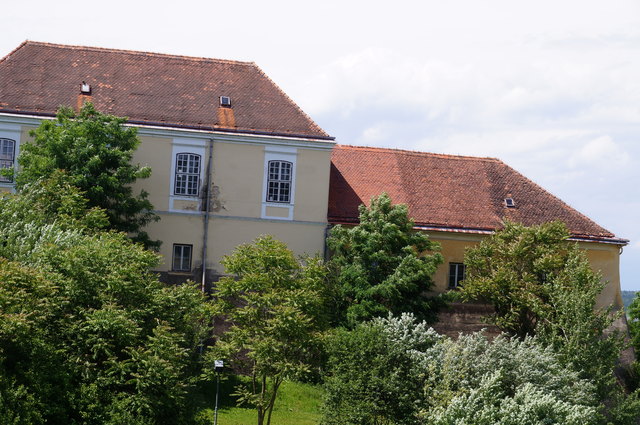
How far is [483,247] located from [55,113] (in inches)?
610

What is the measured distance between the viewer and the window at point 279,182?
1432 inches

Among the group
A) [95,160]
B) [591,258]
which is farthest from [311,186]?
[591,258]

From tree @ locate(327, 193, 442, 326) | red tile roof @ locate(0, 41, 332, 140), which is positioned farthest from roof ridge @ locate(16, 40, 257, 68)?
tree @ locate(327, 193, 442, 326)

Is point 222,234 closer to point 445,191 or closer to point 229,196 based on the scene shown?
point 229,196

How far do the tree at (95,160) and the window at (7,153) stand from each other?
133 centimetres

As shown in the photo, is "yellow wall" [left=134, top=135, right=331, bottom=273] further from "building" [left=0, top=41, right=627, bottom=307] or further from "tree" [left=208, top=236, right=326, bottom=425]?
"tree" [left=208, top=236, right=326, bottom=425]

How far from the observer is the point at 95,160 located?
32.1 m

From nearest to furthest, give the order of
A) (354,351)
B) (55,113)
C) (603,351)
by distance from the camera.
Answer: (354,351), (603,351), (55,113)

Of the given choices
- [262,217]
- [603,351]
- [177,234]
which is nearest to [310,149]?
[262,217]

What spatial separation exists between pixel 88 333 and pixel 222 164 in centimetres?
1273

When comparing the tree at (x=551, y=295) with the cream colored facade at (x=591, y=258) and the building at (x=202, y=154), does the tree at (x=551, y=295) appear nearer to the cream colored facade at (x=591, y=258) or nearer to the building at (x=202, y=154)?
the cream colored facade at (x=591, y=258)

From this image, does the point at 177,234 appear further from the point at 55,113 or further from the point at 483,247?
the point at 483,247

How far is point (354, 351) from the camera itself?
27531 millimetres

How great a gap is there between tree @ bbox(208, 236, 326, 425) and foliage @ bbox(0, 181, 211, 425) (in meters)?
1.20
